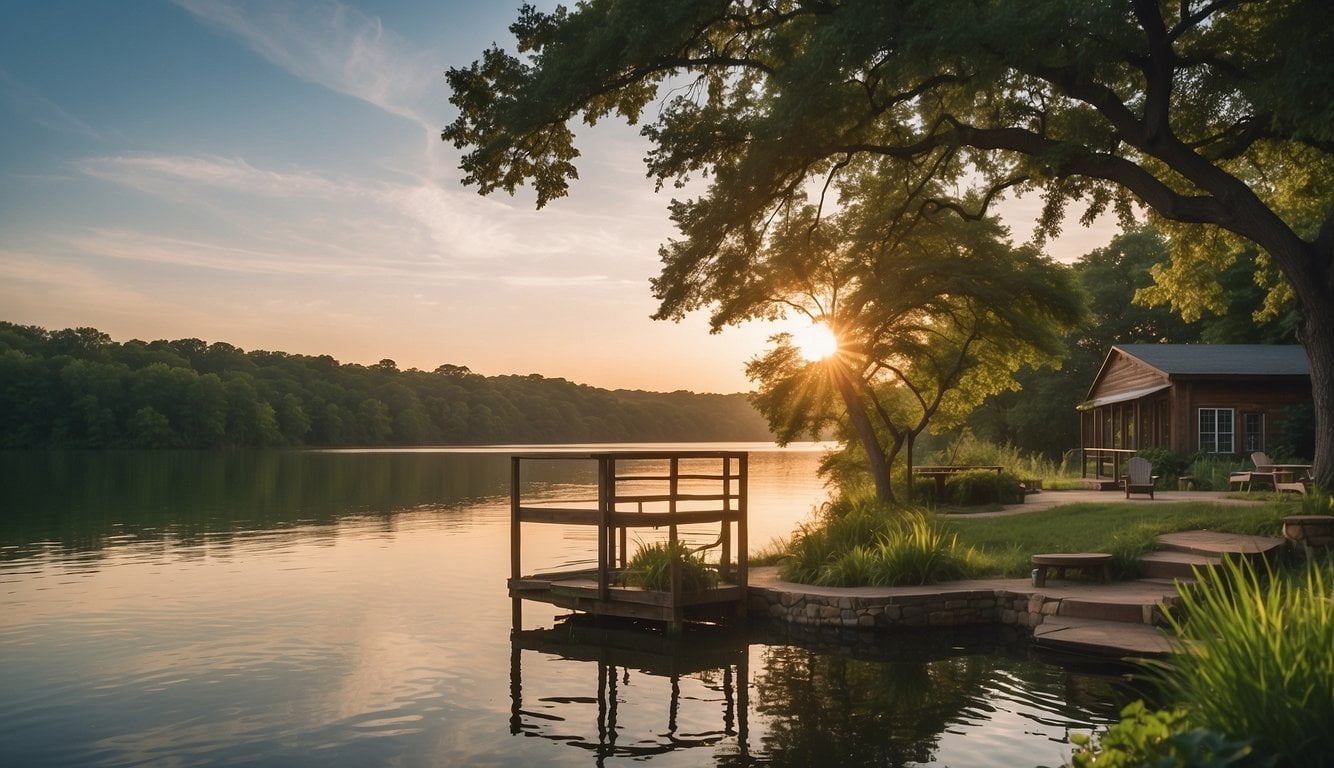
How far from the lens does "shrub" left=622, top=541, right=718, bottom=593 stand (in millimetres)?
16219

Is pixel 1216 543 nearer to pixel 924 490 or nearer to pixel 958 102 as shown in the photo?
pixel 958 102

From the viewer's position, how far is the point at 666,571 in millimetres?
16531

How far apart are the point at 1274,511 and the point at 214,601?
1761cm

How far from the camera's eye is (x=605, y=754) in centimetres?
1019

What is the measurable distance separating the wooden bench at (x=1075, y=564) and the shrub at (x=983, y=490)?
1179 cm

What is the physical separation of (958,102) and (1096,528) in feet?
26.2

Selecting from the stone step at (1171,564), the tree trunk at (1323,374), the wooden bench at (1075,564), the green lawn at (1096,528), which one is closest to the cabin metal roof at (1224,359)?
the green lawn at (1096,528)

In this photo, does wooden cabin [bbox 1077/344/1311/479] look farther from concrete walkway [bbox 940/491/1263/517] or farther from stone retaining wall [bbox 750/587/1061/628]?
stone retaining wall [bbox 750/587/1061/628]

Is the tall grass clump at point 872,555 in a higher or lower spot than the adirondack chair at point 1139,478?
lower

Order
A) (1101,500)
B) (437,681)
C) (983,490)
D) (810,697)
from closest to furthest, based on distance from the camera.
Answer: (810,697) → (437,681) → (1101,500) → (983,490)

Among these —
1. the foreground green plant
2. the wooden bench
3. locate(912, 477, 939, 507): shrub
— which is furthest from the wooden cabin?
the foreground green plant

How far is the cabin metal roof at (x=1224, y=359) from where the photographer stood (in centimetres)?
3347

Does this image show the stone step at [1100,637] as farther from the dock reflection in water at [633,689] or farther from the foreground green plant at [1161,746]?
the foreground green plant at [1161,746]

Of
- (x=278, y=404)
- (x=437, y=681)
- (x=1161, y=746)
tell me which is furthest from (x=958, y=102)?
(x=278, y=404)
